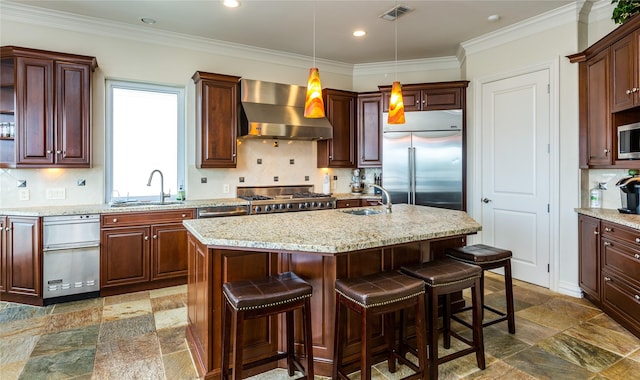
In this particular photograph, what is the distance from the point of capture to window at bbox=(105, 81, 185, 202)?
413cm

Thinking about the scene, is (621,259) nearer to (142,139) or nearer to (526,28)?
(526,28)

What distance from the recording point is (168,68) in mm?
4332

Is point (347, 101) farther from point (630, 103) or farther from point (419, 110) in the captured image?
point (630, 103)

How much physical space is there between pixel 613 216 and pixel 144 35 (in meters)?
5.16

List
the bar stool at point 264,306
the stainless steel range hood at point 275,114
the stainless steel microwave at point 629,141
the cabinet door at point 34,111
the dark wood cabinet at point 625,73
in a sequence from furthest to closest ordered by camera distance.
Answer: the stainless steel range hood at point 275,114
the cabinet door at point 34,111
the stainless steel microwave at point 629,141
the dark wood cabinet at point 625,73
the bar stool at point 264,306

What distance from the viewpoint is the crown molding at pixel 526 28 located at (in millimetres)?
3581

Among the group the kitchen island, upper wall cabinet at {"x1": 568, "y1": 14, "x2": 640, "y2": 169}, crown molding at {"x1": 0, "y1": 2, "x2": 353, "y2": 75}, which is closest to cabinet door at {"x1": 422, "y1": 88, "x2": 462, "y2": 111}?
upper wall cabinet at {"x1": 568, "y1": 14, "x2": 640, "y2": 169}

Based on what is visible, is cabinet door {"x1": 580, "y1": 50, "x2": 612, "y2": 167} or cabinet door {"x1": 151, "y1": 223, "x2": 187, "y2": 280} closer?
cabinet door {"x1": 580, "y1": 50, "x2": 612, "y2": 167}

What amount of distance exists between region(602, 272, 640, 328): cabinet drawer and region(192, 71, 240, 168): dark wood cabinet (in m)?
4.03

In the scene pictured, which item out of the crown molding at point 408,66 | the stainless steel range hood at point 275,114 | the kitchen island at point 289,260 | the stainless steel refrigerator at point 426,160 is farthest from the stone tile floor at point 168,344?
the crown molding at point 408,66

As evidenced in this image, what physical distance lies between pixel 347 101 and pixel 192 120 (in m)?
2.25

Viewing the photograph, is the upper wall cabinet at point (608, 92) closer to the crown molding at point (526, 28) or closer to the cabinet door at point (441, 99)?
the crown molding at point (526, 28)

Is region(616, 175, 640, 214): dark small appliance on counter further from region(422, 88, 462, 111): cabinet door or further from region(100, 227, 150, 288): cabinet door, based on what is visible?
region(100, 227, 150, 288): cabinet door

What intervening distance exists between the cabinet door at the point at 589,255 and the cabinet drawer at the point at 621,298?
130 mm
